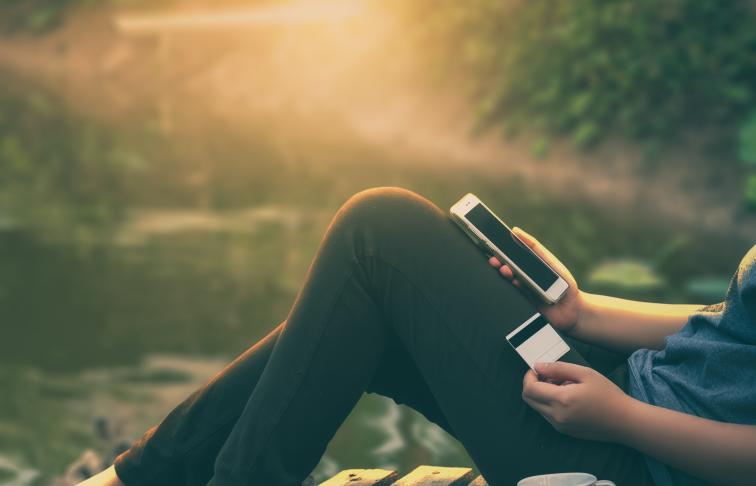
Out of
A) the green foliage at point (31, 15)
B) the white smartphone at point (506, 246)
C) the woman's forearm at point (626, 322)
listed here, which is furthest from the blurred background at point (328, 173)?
the green foliage at point (31, 15)

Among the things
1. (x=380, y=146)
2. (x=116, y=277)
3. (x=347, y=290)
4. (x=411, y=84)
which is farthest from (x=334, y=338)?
(x=411, y=84)

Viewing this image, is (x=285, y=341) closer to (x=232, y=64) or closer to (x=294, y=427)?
(x=294, y=427)

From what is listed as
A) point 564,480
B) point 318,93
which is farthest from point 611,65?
point 564,480

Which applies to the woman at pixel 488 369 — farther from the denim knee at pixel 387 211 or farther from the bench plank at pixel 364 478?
the bench plank at pixel 364 478

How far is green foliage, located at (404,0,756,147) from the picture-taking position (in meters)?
6.70

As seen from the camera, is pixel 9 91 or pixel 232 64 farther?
pixel 232 64

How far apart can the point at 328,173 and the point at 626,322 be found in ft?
18.3

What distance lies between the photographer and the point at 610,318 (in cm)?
187

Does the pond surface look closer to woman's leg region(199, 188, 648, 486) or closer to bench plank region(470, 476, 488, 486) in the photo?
bench plank region(470, 476, 488, 486)

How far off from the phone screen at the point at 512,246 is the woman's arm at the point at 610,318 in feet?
0.21

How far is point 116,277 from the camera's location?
4.79m

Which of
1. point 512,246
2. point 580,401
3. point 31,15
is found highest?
point 31,15

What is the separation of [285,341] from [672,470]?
0.64 m

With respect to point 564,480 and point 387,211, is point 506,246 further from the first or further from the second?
point 564,480
